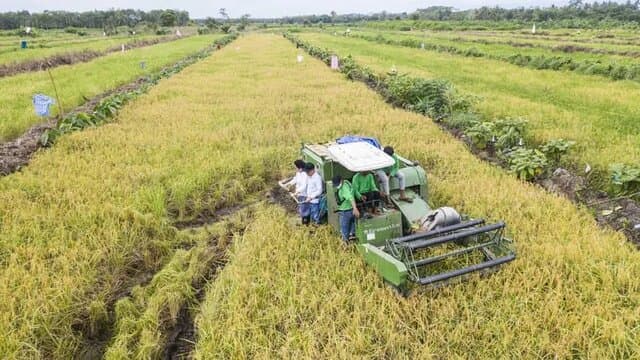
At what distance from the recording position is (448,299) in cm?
385

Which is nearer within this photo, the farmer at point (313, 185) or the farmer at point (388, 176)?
the farmer at point (388, 176)

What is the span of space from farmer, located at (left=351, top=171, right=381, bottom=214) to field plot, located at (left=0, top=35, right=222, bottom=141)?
8003 millimetres

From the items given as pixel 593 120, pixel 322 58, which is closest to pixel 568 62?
pixel 593 120

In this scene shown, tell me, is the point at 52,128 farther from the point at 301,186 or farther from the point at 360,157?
the point at 360,157

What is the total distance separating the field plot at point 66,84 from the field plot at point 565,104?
10001mm

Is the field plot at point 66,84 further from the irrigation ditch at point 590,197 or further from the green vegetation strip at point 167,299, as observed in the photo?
the irrigation ditch at point 590,197

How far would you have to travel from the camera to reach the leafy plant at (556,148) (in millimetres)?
7063

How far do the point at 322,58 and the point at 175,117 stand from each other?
14898 mm

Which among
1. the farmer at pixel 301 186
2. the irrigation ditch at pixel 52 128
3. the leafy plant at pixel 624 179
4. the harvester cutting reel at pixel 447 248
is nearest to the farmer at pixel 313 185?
the farmer at pixel 301 186

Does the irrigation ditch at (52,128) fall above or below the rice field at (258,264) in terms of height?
above

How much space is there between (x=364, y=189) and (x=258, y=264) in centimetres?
131

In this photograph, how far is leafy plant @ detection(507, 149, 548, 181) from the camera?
669cm

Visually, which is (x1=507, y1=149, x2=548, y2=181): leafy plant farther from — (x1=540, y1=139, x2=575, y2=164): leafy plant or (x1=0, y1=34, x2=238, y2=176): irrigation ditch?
(x1=0, y1=34, x2=238, y2=176): irrigation ditch

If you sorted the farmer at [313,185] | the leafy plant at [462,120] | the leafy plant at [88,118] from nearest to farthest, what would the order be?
the farmer at [313,185]
the leafy plant at [88,118]
the leafy plant at [462,120]
